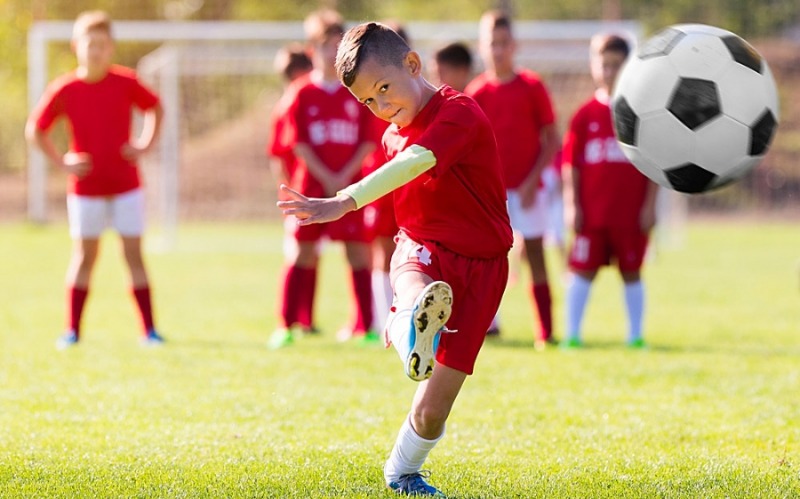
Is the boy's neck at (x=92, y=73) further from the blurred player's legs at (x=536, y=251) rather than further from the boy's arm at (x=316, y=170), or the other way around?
the blurred player's legs at (x=536, y=251)

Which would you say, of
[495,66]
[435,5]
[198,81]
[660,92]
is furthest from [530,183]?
[435,5]

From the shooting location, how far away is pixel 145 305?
7.42 metres

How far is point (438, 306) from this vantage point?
11.4 ft

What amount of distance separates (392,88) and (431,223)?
0.50 m

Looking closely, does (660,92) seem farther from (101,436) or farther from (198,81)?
(198,81)

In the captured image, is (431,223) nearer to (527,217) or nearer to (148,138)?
(527,217)

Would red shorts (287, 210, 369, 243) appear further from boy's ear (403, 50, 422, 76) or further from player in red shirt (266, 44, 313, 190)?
boy's ear (403, 50, 422, 76)

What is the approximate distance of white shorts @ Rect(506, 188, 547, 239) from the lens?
750 cm

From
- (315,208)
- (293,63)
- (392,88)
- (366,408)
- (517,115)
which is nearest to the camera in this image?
(315,208)

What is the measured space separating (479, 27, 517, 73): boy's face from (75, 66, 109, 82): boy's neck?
8.37 feet

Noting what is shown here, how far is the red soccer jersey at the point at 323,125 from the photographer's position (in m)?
7.52

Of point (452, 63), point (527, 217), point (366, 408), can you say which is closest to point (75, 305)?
point (366, 408)

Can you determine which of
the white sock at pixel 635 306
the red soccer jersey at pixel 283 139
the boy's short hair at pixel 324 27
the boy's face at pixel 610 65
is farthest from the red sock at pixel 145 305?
the boy's face at pixel 610 65

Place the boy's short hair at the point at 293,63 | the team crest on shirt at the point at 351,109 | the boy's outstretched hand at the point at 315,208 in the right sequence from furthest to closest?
1. the boy's short hair at the point at 293,63
2. the team crest on shirt at the point at 351,109
3. the boy's outstretched hand at the point at 315,208
